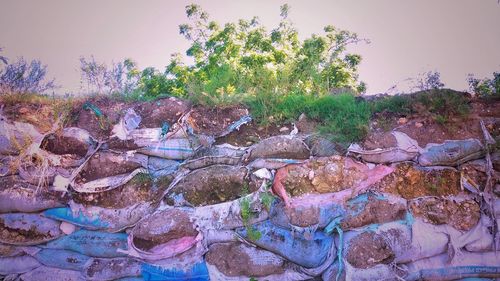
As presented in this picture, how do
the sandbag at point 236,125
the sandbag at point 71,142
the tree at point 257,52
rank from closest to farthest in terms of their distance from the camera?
the sandbag at point 71,142, the sandbag at point 236,125, the tree at point 257,52

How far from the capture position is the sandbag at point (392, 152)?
3271 millimetres

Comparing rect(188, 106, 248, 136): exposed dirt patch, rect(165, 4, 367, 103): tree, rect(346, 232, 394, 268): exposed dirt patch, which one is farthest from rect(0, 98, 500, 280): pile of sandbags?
rect(165, 4, 367, 103): tree

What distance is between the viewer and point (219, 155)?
344 cm

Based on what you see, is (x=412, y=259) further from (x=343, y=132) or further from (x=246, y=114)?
(x=246, y=114)

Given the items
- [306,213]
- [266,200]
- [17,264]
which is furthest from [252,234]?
[17,264]

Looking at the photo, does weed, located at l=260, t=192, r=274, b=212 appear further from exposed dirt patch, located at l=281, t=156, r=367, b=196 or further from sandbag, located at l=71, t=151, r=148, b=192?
sandbag, located at l=71, t=151, r=148, b=192

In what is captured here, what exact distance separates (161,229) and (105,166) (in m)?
1.06

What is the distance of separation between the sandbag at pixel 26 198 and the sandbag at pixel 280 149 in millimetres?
2136

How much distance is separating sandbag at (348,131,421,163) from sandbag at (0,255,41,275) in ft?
12.0

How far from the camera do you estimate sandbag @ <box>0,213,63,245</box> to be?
3297 millimetres

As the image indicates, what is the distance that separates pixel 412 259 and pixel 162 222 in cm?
257

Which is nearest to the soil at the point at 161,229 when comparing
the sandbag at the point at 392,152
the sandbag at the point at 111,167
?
the sandbag at the point at 111,167

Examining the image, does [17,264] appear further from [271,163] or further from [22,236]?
[271,163]

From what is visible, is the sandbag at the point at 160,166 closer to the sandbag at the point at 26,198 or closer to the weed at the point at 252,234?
the sandbag at the point at 26,198
